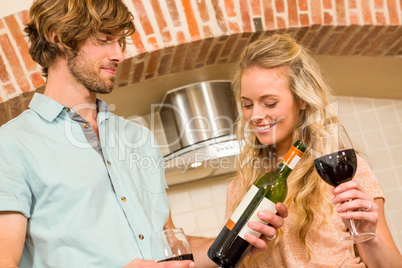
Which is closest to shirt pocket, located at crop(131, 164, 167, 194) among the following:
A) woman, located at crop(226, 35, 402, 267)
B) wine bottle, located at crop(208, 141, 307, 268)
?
woman, located at crop(226, 35, 402, 267)

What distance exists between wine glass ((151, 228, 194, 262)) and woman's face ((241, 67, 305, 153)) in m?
0.64

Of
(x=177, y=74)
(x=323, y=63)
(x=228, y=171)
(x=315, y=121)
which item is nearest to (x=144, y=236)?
(x=315, y=121)

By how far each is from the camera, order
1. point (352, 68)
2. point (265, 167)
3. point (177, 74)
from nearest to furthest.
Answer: point (265, 167) < point (177, 74) < point (352, 68)

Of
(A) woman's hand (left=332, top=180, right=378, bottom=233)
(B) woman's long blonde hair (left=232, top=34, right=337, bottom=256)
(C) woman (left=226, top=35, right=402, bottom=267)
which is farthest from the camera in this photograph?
(B) woman's long blonde hair (left=232, top=34, right=337, bottom=256)

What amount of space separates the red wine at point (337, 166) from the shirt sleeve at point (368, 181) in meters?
0.31

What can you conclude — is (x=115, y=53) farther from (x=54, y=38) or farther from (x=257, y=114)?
(x=257, y=114)

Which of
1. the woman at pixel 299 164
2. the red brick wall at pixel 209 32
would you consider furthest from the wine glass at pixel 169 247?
the red brick wall at pixel 209 32

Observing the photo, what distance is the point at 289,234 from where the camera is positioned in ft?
5.20

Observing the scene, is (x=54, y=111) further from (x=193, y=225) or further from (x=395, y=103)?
(x=395, y=103)

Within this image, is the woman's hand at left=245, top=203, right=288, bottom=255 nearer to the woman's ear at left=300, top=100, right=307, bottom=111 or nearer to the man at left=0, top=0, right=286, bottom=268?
the man at left=0, top=0, right=286, bottom=268

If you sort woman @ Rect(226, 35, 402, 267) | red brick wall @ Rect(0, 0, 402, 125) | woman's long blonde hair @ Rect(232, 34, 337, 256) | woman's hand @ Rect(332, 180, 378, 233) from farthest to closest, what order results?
red brick wall @ Rect(0, 0, 402, 125) < woman's long blonde hair @ Rect(232, 34, 337, 256) < woman @ Rect(226, 35, 402, 267) < woman's hand @ Rect(332, 180, 378, 233)

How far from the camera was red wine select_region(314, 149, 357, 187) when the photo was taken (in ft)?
4.10

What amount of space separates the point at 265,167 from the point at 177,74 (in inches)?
51.6

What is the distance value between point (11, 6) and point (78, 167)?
1.26m
